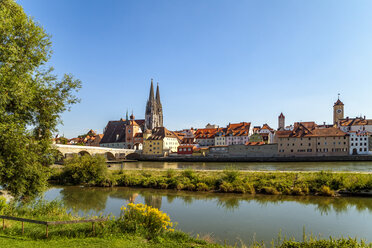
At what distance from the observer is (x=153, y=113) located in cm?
12012

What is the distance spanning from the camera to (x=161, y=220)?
32.0ft

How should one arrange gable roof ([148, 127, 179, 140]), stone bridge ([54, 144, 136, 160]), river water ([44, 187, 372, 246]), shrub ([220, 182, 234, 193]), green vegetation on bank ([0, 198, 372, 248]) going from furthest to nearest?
gable roof ([148, 127, 179, 140])
stone bridge ([54, 144, 136, 160])
shrub ([220, 182, 234, 193])
river water ([44, 187, 372, 246])
green vegetation on bank ([0, 198, 372, 248])

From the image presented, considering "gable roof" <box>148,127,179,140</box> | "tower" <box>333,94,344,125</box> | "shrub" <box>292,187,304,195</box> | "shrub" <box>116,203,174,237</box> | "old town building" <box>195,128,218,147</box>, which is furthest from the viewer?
"tower" <box>333,94,344,125</box>

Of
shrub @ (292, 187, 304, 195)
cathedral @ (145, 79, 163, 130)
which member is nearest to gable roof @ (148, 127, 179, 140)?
cathedral @ (145, 79, 163, 130)

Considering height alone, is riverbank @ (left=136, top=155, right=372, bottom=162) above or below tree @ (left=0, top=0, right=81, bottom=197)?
below

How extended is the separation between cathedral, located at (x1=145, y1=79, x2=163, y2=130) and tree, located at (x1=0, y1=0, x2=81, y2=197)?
349 feet

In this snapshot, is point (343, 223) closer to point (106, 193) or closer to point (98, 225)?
point (98, 225)

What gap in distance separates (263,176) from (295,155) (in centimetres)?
4900

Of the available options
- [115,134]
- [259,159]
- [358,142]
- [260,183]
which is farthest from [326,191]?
[115,134]

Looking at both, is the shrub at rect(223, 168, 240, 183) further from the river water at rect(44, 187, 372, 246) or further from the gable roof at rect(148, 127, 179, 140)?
the gable roof at rect(148, 127, 179, 140)

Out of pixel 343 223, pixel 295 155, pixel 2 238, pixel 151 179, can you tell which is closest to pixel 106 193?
pixel 151 179

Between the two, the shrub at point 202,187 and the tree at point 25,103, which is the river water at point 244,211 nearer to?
the shrub at point 202,187

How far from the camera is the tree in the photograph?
999cm

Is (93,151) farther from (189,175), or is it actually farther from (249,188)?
(249,188)
